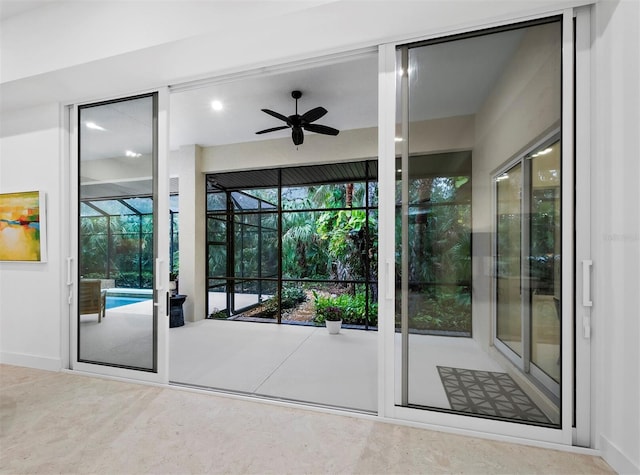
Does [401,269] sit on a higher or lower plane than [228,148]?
lower

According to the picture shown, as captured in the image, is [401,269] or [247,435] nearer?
[247,435]

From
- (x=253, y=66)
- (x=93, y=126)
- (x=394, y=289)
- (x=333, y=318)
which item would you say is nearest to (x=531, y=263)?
(x=394, y=289)

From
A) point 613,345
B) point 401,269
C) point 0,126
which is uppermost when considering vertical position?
point 0,126

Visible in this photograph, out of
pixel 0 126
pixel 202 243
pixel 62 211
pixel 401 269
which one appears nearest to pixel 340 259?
pixel 202 243

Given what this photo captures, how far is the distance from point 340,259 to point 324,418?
3.77 meters

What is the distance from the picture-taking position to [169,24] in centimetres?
211

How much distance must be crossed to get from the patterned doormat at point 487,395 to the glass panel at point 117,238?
2396mm

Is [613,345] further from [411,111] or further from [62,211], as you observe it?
[62,211]

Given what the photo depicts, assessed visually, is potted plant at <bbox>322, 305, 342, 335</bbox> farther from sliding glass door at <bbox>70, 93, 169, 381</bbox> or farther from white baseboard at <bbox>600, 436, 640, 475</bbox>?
white baseboard at <bbox>600, 436, 640, 475</bbox>

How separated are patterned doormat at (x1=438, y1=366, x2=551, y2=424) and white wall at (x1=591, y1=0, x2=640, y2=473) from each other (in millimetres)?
368

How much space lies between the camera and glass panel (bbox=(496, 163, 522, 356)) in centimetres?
194

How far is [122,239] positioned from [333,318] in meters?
3.18

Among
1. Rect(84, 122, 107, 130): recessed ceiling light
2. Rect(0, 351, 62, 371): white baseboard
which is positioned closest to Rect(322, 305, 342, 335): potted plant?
Rect(0, 351, 62, 371): white baseboard

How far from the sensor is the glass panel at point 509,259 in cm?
194
